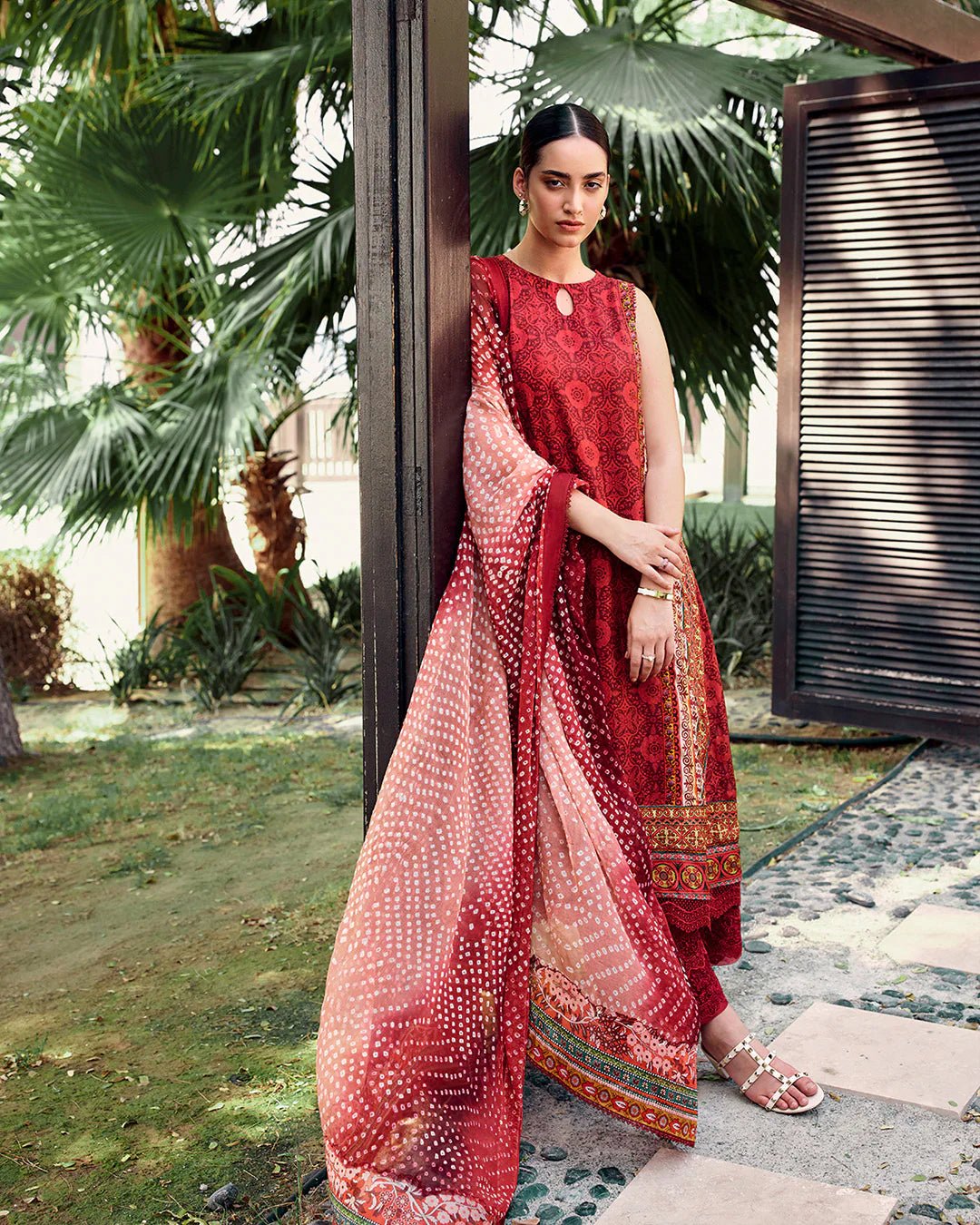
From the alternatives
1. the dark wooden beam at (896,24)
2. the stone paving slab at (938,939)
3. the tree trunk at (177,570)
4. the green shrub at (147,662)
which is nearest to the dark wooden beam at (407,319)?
the dark wooden beam at (896,24)

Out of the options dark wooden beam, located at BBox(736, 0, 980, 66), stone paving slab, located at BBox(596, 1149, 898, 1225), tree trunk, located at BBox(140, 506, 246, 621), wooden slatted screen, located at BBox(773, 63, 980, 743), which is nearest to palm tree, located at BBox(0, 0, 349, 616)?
tree trunk, located at BBox(140, 506, 246, 621)

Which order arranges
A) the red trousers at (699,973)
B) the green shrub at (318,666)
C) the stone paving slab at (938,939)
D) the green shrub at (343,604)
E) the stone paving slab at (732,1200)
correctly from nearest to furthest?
the stone paving slab at (732,1200), the red trousers at (699,973), the stone paving slab at (938,939), the green shrub at (318,666), the green shrub at (343,604)

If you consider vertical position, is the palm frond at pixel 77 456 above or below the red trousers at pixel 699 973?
above

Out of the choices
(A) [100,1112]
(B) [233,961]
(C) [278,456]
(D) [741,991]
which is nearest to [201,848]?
(B) [233,961]

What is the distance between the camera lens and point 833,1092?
2426 mm

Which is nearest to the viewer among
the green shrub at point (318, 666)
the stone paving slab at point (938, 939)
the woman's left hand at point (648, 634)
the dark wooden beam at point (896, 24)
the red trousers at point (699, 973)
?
the woman's left hand at point (648, 634)

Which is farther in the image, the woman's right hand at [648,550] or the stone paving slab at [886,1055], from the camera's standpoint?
the stone paving slab at [886,1055]

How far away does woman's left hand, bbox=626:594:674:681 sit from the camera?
2275mm

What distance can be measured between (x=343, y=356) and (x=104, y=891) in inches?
113

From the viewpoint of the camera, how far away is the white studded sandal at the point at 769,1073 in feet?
7.72

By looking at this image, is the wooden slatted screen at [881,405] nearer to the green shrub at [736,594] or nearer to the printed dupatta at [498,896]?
the green shrub at [736,594]

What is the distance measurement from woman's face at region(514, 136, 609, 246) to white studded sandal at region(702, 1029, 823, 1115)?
1.45 m

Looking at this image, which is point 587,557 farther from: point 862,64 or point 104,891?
point 862,64

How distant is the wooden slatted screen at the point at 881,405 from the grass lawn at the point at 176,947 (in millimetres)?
498
